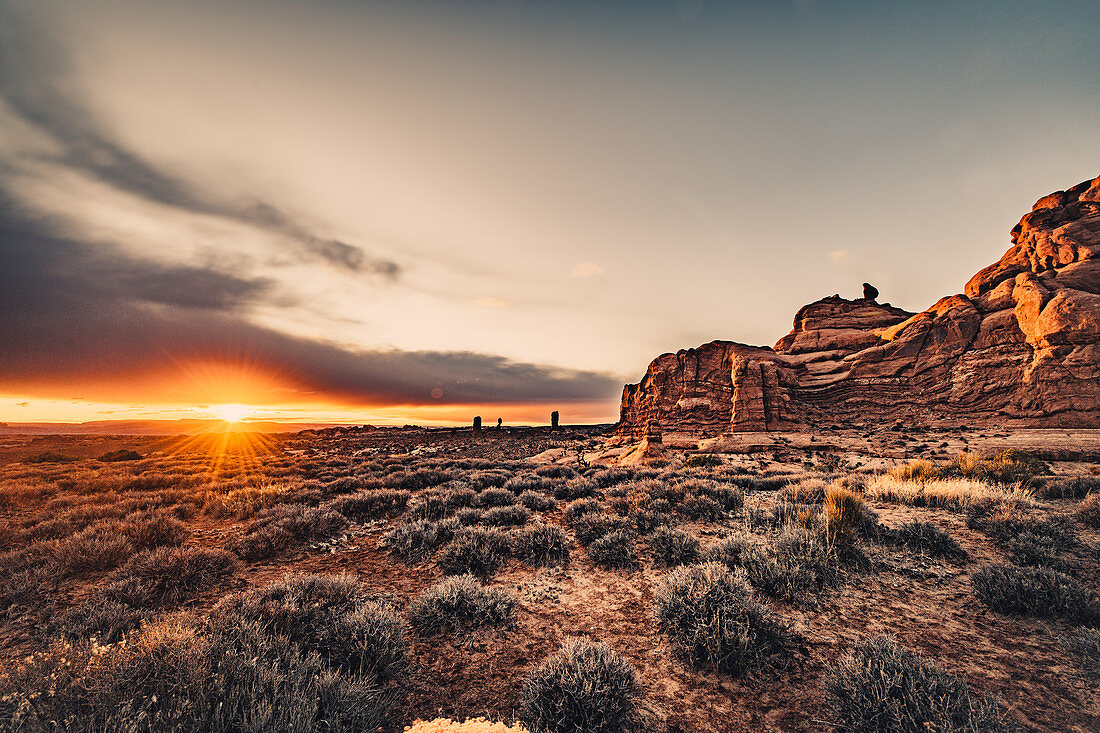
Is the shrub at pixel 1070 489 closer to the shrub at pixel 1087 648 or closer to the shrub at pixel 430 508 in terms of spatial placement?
the shrub at pixel 1087 648

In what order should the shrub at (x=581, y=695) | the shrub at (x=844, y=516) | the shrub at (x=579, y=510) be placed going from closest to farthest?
the shrub at (x=581, y=695) < the shrub at (x=844, y=516) < the shrub at (x=579, y=510)

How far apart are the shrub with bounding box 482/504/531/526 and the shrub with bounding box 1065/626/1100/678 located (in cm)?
728

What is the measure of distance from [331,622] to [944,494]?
1147 centimetres

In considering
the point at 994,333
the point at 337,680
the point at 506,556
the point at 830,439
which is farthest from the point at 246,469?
the point at 994,333

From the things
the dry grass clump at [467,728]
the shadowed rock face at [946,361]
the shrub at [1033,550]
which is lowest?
the dry grass clump at [467,728]

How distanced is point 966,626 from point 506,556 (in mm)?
5966

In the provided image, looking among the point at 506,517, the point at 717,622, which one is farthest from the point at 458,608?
the point at 506,517

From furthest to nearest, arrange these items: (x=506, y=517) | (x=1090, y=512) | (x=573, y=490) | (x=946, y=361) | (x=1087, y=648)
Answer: (x=946, y=361)
(x=573, y=490)
(x=506, y=517)
(x=1090, y=512)
(x=1087, y=648)

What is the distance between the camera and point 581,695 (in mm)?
3102

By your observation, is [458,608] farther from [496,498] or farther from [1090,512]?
[1090,512]

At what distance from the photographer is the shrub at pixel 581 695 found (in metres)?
2.99

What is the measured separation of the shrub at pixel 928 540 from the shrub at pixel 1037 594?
947 millimetres

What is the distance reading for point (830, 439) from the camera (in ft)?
100

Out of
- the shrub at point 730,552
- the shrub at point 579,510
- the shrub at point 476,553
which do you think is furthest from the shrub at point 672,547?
the shrub at point 476,553
